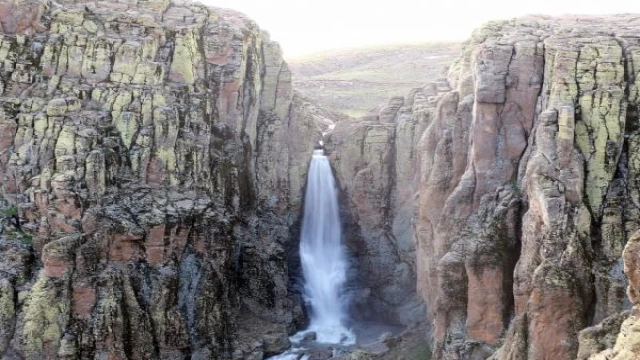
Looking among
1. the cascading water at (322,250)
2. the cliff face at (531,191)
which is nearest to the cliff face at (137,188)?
the cascading water at (322,250)

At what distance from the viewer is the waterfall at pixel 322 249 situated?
61.7m

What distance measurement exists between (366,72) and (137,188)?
240 ft

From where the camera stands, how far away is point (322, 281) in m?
62.9

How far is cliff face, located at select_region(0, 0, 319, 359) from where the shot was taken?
4584 cm

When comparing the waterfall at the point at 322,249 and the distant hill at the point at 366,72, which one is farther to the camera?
the distant hill at the point at 366,72

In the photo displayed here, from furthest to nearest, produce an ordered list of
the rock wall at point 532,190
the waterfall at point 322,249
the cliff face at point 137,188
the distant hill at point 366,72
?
the distant hill at point 366,72 → the waterfall at point 322,249 → the cliff face at point 137,188 → the rock wall at point 532,190

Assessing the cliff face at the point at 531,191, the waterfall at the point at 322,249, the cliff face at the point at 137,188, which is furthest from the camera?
the waterfall at the point at 322,249

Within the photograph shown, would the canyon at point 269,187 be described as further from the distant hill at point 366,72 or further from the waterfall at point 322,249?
the distant hill at point 366,72

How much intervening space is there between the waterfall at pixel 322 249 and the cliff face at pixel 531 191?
30.4 feet

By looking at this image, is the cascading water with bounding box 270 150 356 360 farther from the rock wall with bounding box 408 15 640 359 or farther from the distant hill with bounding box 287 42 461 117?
the distant hill with bounding box 287 42 461 117

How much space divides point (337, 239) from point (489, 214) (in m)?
23.9

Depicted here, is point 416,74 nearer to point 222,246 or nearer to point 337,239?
point 337,239

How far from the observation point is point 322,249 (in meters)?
63.8

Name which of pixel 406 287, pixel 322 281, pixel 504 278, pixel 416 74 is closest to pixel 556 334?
pixel 504 278
